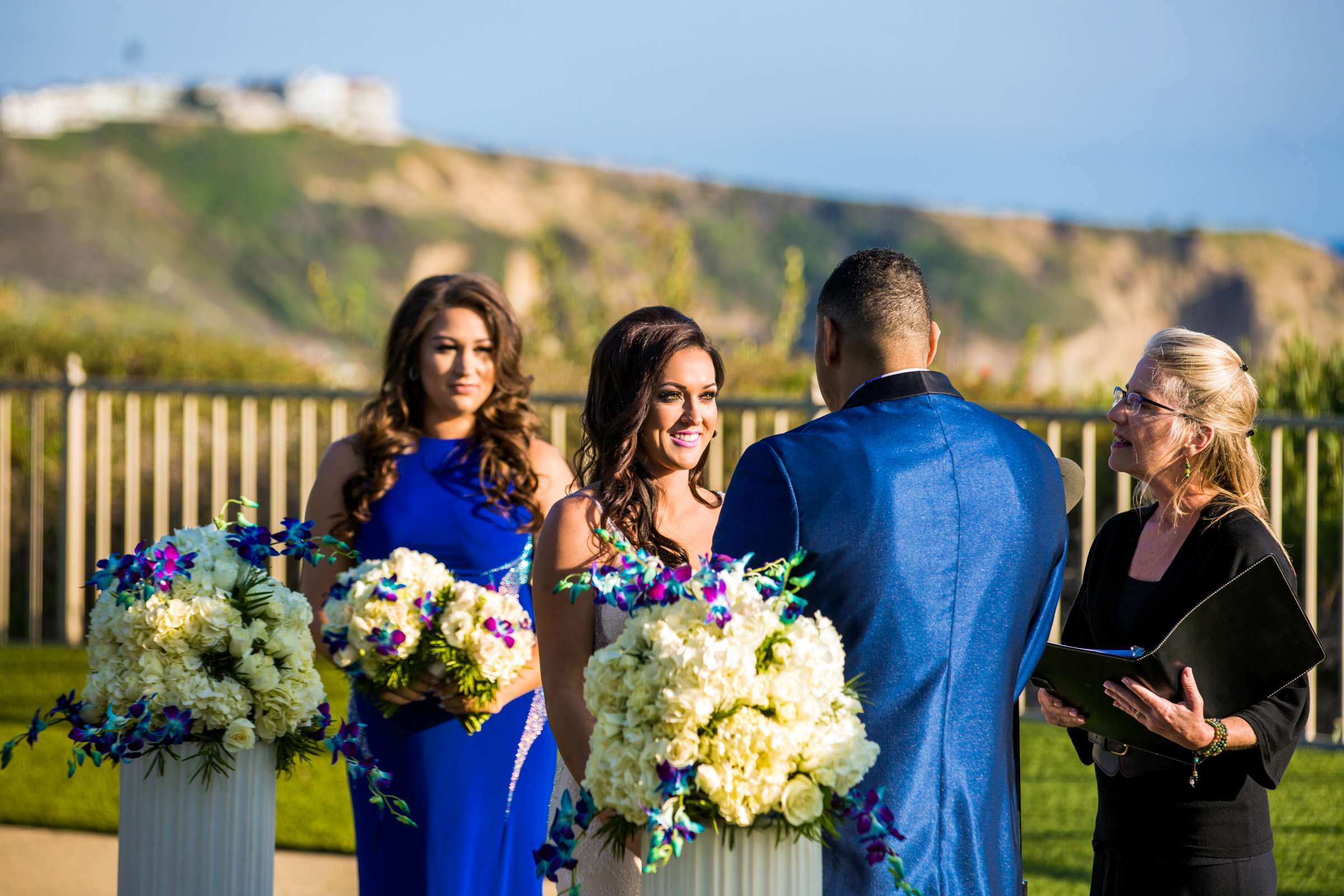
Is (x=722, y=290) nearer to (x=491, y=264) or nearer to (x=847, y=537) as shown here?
(x=491, y=264)

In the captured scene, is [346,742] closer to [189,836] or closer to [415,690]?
[189,836]

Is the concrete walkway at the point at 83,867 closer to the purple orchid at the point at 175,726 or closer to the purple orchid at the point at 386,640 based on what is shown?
the purple orchid at the point at 386,640

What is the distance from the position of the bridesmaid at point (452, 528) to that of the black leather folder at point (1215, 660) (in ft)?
5.17

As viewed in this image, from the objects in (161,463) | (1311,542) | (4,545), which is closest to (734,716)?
(1311,542)

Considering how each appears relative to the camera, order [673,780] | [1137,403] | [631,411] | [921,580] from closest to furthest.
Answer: [673,780] → [921,580] → [631,411] → [1137,403]

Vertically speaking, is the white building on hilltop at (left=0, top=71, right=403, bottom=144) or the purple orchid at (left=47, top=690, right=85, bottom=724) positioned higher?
the white building on hilltop at (left=0, top=71, right=403, bottom=144)

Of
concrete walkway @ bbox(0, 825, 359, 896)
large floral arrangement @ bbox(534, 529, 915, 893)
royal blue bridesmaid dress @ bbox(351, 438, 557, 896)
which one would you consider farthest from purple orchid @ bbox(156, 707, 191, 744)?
concrete walkway @ bbox(0, 825, 359, 896)

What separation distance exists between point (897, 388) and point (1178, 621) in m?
0.92

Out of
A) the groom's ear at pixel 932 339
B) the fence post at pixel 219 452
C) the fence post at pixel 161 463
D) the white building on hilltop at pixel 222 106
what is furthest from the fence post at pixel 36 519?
the white building on hilltop at pixel 222 106

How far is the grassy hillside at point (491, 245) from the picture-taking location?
Result: 63219mm

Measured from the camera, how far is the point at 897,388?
2473mm

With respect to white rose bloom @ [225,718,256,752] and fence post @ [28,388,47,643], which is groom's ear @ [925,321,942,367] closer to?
white rose bloom @ [225,718,256,752]

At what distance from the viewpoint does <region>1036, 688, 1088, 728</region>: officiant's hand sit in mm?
3000

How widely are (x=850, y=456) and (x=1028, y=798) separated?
15.0ft
